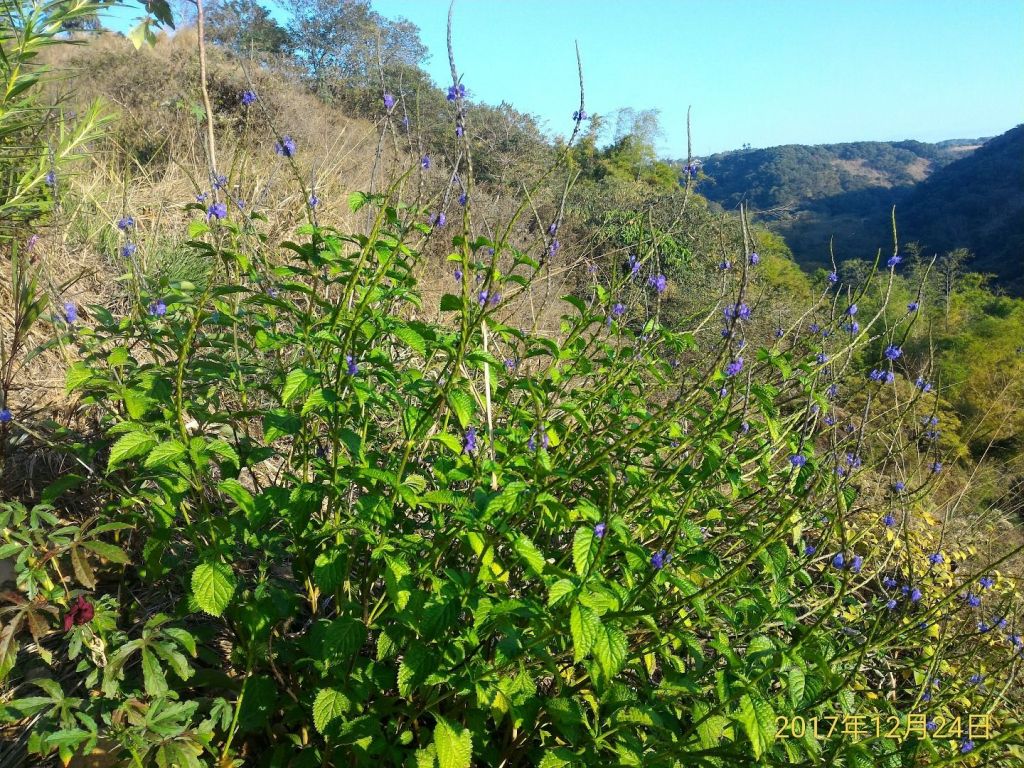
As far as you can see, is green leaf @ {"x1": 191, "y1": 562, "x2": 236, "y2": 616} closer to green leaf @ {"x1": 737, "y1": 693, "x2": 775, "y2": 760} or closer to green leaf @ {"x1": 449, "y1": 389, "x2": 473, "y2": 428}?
green leaf @ {"x1": 449, "y1": 389, "x2": 473, "y2": 428}

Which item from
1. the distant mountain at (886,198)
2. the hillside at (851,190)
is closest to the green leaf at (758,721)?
the hillside at (851,190)

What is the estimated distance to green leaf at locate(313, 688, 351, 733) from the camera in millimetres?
1454

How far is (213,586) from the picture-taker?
1.37m

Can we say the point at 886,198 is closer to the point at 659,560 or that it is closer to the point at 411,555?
the point at 659,560

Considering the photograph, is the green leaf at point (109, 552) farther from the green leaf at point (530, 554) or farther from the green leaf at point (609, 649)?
the green leaf at point (609, 649)

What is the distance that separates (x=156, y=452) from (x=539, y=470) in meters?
0.80

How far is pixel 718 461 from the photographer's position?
5.88ft

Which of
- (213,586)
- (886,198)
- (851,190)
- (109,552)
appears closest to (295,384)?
(213,586)

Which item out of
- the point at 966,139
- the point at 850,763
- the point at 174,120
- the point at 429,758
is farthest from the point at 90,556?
the point at 966,139

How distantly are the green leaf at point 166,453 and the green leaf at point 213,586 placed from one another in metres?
0.24

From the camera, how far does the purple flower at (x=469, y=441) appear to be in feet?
5.52

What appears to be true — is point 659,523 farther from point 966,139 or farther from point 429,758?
point 966,139

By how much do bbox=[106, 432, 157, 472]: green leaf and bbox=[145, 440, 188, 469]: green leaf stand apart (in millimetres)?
26

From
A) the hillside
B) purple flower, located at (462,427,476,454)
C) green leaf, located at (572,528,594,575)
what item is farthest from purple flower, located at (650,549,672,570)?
the hillside
